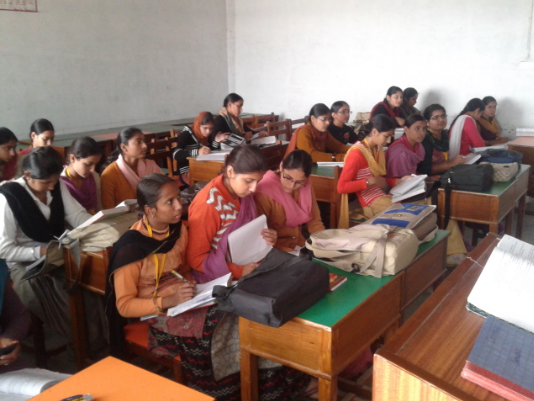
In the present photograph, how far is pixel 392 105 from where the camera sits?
5445 millimetres

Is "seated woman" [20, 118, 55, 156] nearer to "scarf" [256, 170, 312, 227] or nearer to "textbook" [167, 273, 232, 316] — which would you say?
"scarf" [256, 170, 312, 227]

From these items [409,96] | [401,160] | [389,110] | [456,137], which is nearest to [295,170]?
[401,160]

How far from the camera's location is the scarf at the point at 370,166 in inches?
117

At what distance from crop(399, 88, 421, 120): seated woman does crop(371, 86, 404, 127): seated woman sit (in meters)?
0.10

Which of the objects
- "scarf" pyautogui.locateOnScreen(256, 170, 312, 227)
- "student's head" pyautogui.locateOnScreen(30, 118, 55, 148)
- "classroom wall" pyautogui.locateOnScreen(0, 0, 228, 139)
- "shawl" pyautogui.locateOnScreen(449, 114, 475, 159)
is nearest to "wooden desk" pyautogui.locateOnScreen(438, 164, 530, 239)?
"scarf" pyautogui.locateOnScreen(256, 170, 312, 227)

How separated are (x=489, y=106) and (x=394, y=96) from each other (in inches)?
39.6

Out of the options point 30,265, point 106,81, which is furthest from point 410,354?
point 106,81

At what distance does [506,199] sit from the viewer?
2.99m

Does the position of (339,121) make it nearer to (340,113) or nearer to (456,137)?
(340,113)

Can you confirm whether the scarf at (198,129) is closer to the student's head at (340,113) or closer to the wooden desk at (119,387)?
the student's head at (340,113)

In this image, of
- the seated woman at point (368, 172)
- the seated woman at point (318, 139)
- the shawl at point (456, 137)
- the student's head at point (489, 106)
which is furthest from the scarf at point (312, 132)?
the student's head at point (489, 106)

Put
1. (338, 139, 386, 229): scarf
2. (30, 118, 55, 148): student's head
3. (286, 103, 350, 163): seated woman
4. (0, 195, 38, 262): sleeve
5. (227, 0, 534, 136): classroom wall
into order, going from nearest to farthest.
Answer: (0, 195, 38, 262): sleeve < (338, 139, 386, 229): scarf < (30, 118, 55, 148): student's head < (286, 103, 350, 163): seated woman < (227, 0, 534, 136): classroom wall

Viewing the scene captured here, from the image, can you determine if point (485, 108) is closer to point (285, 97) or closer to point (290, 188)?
point (285, 97)

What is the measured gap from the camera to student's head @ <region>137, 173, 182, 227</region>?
1751 mm
